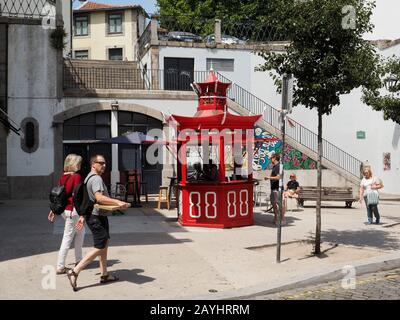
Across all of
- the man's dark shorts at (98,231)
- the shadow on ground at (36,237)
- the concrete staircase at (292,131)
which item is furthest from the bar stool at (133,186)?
the man's dark shorts at (98,231)

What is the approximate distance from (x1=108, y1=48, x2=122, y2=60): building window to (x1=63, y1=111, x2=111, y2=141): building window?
24744 millimetres

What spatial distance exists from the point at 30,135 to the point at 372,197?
13647 millimetres

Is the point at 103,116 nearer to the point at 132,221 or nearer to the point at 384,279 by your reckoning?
the point at 132,221

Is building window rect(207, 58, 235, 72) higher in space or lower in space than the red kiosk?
higher

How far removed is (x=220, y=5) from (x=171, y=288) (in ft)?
103

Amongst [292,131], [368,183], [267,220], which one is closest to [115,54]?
[292,131]

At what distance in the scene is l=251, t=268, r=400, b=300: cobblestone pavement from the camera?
658 centimetres

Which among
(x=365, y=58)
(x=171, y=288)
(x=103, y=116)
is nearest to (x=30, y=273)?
(x=171, y=288)

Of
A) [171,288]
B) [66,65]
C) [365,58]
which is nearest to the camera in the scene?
[171,288]

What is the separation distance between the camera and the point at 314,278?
7.31 metres

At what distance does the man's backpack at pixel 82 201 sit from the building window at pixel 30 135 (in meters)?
14.5

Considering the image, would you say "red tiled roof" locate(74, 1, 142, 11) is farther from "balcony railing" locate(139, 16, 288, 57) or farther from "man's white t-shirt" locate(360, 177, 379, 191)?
"man's white t-shirt" locate(360, 177, 379, 191)

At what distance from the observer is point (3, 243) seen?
32.5 feet

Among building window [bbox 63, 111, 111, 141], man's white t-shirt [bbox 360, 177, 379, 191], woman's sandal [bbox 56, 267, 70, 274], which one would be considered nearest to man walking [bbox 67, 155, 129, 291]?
woman's sandal [bbox 56, 267, 70, 274]
